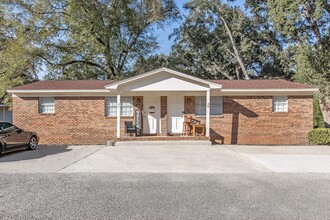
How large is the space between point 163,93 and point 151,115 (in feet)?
4.86

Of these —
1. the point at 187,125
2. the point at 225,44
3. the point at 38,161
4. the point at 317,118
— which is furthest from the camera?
the point at 225,44

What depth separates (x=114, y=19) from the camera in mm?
21266

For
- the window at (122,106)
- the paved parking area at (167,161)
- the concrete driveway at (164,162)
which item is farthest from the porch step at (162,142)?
the window at (122,106)

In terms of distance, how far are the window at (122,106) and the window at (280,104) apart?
8.19 meters

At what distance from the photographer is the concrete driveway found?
23.7 ft

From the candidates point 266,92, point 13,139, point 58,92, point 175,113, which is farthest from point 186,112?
point 13,139

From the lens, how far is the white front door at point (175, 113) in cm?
1381

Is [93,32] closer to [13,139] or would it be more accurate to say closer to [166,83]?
[166,83]

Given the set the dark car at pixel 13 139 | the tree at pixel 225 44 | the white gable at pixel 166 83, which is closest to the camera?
the dark car at pixel 13 139

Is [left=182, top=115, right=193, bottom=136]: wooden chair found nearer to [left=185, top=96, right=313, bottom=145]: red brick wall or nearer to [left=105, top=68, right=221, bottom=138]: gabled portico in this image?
[left=105, top=68, right=221, bottom=138]: gabled portico

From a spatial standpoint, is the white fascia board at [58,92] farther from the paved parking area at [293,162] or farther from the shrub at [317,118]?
the shrub at [317,118]

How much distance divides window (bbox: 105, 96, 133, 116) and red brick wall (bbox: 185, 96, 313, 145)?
4732 millimetres

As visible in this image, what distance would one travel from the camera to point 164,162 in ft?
27.3

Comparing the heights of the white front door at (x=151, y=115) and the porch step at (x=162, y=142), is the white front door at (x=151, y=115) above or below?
above
